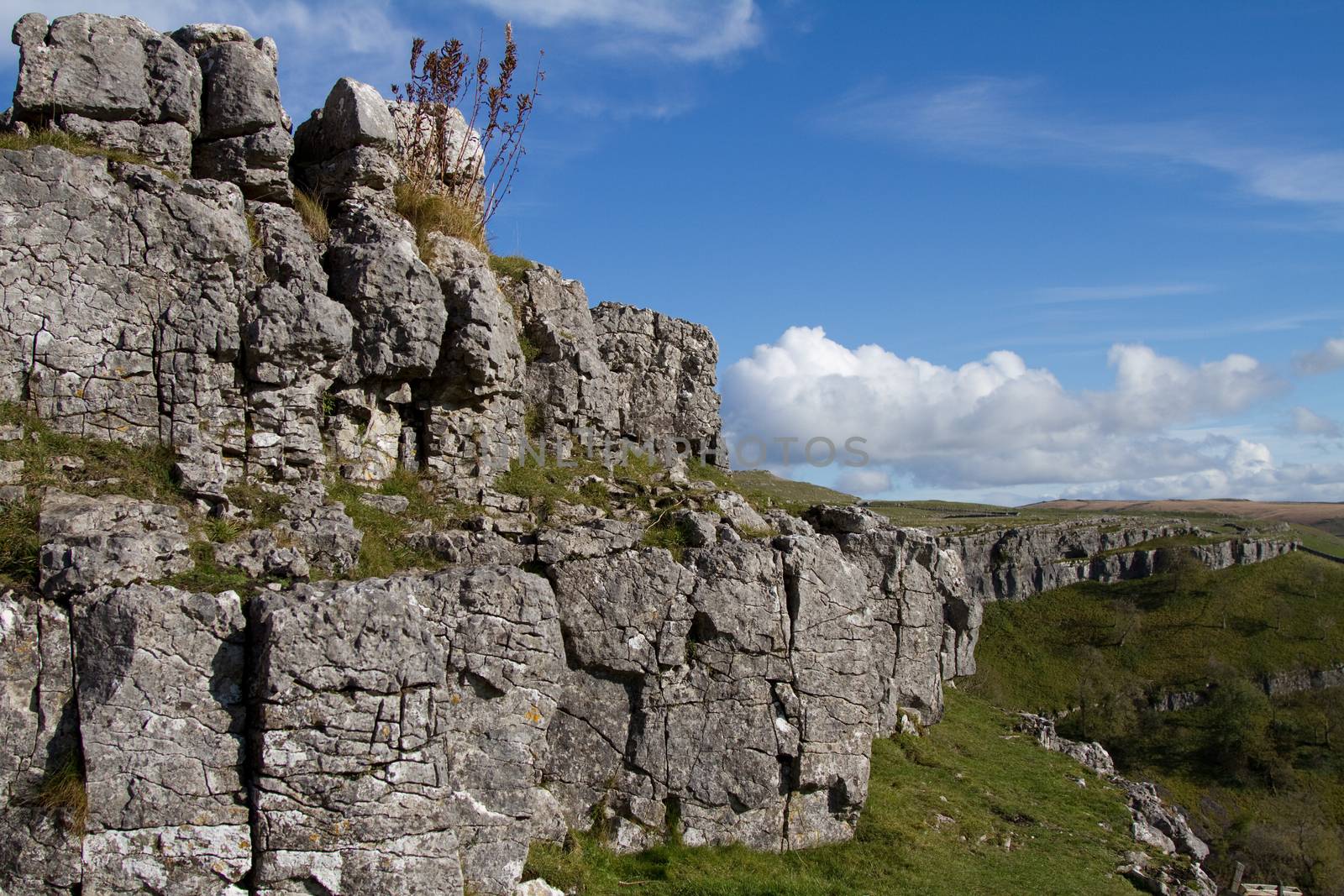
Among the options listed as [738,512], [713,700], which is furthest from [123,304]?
[738,512]

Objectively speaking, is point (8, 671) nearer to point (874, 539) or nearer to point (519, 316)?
point (519, 316)

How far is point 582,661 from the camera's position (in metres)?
14.1

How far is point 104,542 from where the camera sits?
10.9 m

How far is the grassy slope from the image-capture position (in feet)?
161

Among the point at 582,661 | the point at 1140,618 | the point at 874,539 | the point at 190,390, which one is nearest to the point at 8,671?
the point at 190,390

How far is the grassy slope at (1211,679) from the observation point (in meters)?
48.9

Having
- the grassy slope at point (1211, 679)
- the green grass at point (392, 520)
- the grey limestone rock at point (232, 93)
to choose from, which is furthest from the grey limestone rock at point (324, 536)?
the grassy slope at point (1211, 679)

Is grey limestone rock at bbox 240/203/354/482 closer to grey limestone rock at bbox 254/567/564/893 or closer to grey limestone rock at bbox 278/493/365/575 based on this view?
grey limestone rock at bbox 278/493/365/575

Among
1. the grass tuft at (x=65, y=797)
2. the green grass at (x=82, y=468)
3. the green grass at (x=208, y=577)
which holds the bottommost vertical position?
the grass tuft at (x=65, y=797)

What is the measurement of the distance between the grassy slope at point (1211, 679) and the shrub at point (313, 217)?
36523 mm

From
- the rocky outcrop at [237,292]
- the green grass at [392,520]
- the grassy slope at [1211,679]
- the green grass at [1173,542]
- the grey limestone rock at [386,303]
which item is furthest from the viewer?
the green grass at [1173,542]

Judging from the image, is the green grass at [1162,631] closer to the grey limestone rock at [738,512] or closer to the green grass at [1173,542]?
the green grass at [1173,542]

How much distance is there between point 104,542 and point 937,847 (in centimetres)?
1404

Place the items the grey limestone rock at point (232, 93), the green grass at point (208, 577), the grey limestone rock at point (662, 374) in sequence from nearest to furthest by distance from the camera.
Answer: the green grass at point (208, 577) < the grey limestone rock at point (232, 93) < the grey limestone rock at point (662, 374)
